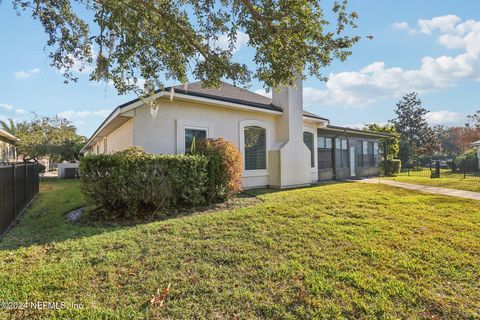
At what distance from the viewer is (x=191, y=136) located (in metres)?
9.26

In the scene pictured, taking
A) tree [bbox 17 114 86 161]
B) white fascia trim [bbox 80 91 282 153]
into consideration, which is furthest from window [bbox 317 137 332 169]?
tree [bbox 17 114 86 161]

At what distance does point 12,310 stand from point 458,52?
1633cm

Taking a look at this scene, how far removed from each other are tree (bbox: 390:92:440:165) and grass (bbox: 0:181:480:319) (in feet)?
120

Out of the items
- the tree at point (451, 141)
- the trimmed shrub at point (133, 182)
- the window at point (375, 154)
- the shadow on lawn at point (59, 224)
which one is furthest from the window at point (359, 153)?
the tree at point (451, 141)

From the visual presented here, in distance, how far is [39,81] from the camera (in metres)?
8.25

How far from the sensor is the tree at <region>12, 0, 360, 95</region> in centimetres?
553

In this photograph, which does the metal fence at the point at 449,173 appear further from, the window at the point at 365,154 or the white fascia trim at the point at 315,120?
the white fascia trim at the point at 315,120

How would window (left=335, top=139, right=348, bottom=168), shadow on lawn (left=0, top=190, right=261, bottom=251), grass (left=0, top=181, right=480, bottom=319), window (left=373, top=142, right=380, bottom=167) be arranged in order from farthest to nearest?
1. window (left=373, top=142, right=380, bottom=167)
2. window (left=335, top=139, right=348, bottom=168)
3. shadow on lawn (left=0, top=190, right=261, bottom=251)
4. grass (left=0, top=181, right=480, bottom=319)

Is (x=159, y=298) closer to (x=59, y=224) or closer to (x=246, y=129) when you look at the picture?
(x=59, y=224)

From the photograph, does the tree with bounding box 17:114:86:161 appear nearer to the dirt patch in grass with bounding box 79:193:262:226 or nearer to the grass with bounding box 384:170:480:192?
the dirt patch in grass with bounding box 79:193:262:226

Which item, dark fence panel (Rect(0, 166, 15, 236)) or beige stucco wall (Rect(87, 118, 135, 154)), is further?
beige stucco wall (Rect(87, 118, 135, 154))

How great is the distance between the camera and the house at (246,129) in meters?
8.48

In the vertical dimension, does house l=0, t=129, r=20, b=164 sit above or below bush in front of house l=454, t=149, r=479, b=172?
above

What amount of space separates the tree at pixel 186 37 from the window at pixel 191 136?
2.19 metres
